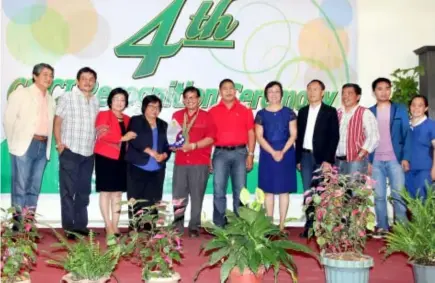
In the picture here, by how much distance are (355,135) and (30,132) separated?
2.85 metres

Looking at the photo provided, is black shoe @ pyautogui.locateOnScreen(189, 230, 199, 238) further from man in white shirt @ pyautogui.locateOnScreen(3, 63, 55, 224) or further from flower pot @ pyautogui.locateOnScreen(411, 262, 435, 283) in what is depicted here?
flower pot @ pyautogui.locateOnScreen(411, 262, 435, 283)

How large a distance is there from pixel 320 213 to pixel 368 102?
117 inches

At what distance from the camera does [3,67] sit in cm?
569

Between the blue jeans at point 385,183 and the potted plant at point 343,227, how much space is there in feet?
6.70

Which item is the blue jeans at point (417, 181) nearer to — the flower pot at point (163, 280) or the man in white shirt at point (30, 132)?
the flower pot at point (163, 280)

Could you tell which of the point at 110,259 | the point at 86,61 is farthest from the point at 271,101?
the point at 110,259

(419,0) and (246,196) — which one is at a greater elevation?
(419,0)

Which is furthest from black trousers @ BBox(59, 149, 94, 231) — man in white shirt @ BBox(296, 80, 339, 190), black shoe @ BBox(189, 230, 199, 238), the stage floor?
man in white shirt @ BBox(296, 80, 339, 190)

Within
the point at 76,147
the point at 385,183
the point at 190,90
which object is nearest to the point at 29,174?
the point at 76,147

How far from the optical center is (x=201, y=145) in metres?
5.26

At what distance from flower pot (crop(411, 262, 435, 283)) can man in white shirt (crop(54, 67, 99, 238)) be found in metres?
2.89

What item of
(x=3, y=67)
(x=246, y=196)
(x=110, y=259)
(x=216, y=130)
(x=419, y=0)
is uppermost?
(x=419, y=0)

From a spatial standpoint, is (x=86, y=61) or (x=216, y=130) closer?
(x=216, y=130)

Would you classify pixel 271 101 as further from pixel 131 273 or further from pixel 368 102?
pixel 131 273
